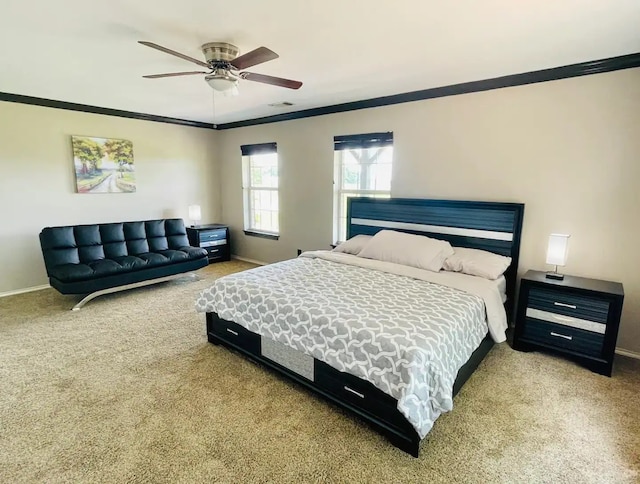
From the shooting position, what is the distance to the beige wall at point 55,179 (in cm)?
410

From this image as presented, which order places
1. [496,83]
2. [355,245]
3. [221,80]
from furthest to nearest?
[355,245]
[496,83]
[221,80]

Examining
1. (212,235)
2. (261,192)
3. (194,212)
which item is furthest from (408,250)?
(194,212)

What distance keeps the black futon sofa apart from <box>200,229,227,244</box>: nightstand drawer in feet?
1.30

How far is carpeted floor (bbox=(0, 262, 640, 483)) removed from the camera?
5.54ft

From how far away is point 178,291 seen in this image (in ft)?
14.4

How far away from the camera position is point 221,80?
8.35 feet

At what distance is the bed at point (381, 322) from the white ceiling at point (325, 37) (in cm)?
135

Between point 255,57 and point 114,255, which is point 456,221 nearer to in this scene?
point 255,57

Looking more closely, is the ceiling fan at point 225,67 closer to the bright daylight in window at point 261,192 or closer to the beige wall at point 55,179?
the bright daylight in window at point 261,192

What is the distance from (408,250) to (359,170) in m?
1.54

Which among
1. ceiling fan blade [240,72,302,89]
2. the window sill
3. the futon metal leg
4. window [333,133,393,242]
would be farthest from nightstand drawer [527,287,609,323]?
the futon metal leg

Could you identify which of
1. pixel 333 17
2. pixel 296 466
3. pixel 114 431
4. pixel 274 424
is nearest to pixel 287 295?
pixel 274 424

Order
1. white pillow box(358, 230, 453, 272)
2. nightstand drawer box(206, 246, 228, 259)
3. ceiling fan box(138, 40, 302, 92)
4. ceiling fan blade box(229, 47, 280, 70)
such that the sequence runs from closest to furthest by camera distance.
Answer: ceiling fan blade box(229, 47, 280, 70), ceiling fan box(138, 40, 302, 92), white pillow box(358, 230, 453, 272), nightstand drawer box(206, 246, 228, 259)

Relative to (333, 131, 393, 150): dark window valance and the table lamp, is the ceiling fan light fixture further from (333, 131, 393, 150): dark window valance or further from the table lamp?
the table lamp
